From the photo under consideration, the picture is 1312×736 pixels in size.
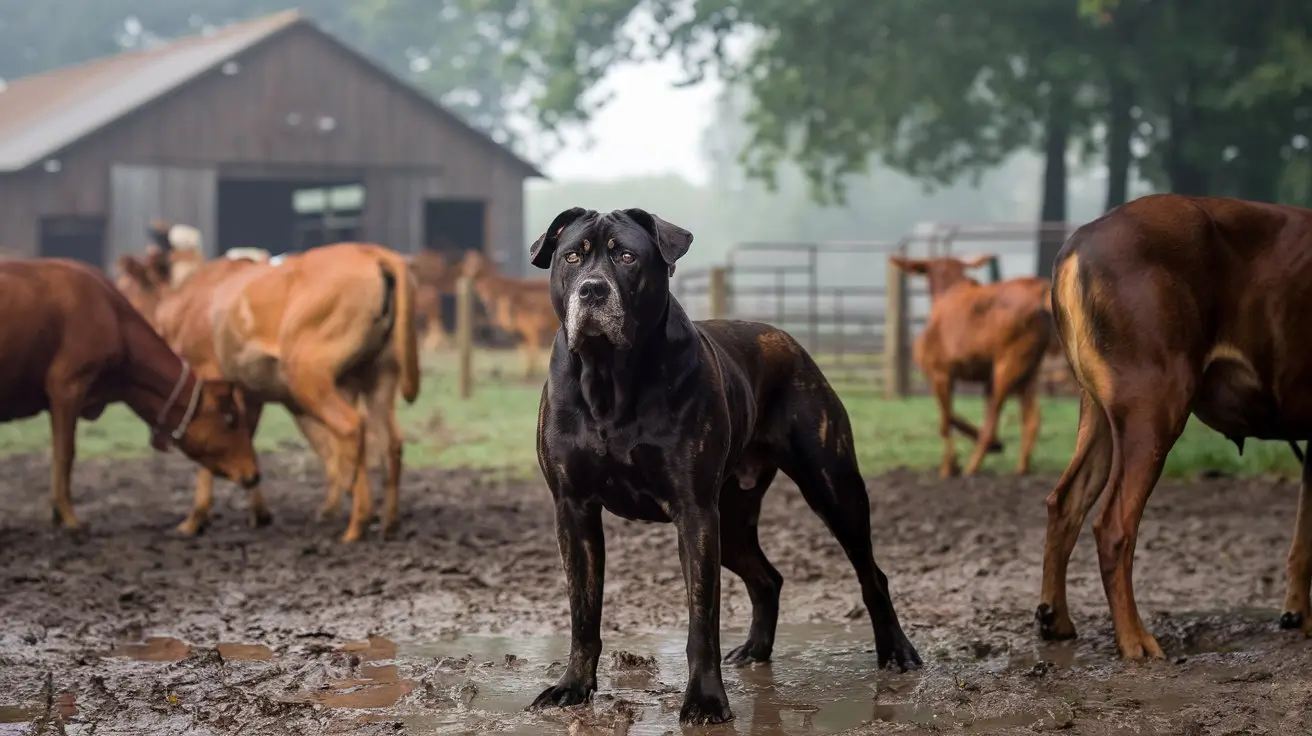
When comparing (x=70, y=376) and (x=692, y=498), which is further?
(x=70, y=376)

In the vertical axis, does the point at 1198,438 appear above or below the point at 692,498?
below

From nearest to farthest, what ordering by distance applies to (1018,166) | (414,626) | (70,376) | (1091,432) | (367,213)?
1. (1091,432)
2. (414,626)
3. (70,376)
4. (367,213)
5. (1018,166)

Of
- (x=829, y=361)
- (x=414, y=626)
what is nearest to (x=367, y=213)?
(x=829, y=361)

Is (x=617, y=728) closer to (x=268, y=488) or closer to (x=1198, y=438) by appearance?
(x=268, y=488)

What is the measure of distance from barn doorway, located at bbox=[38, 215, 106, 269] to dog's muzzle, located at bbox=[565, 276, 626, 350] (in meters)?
28.1

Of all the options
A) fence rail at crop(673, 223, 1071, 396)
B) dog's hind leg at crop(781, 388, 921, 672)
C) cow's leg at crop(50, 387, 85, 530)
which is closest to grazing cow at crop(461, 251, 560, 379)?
fence rail at crop(673, 223, 1071, 396)

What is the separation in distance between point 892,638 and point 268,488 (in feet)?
22.9

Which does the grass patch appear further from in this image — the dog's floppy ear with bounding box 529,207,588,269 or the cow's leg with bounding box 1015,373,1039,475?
the dog's floppy ear with bounding box 529,207,588,269

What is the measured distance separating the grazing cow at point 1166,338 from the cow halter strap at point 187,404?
18.8 feet

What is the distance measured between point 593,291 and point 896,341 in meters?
14.9

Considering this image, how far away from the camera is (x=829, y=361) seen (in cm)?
2550

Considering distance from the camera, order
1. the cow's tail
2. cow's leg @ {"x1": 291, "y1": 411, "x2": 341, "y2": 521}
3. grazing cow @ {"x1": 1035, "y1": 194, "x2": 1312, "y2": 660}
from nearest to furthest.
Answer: grazing cow @ {"x1": 1035, "y1": 194, "x2": 1312, "y2": 660} < the cow's tail < cow's leg @ {"x1": 291, "y1": 411, "x2": 341, "y2": 521}

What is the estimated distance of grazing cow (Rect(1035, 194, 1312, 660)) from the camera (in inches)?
235

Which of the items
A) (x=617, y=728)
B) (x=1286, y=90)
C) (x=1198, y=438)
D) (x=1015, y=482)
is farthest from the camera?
(x=1286, y=90)
